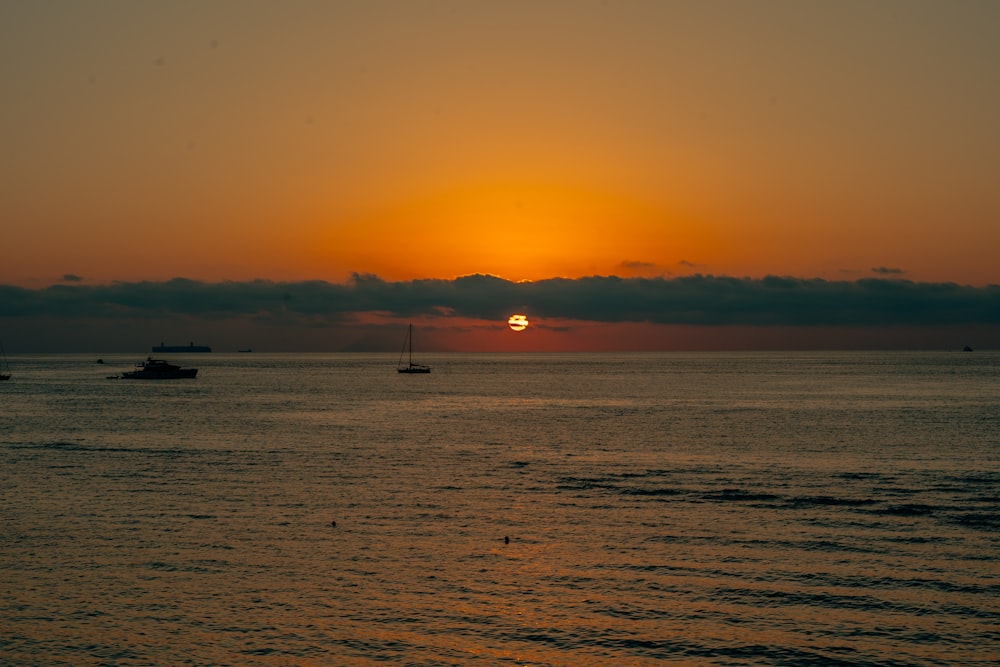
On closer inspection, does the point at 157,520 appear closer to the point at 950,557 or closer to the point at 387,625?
the point at 387,625

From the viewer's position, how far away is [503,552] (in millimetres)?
40094

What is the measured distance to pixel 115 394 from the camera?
188 metres

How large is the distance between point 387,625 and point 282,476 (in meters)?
36.6

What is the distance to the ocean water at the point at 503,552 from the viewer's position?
93.4 ft

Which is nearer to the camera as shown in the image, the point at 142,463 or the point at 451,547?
the point at 451,547

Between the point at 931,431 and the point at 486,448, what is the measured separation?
49.9 meters

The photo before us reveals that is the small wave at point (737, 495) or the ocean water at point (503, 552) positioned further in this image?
the small wave at point (737, 495)

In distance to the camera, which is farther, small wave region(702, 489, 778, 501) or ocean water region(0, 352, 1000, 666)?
small wave region(702, 489, 778, 501)

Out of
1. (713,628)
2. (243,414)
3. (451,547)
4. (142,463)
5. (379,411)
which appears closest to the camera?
(713,628)

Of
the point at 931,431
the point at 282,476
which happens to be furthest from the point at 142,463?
the point at 931,431

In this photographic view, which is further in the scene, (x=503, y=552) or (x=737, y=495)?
(x=737, y=495)

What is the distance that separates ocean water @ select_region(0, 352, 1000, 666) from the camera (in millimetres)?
28469

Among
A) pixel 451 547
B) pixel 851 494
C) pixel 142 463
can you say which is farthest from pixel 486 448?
pixel 451 547

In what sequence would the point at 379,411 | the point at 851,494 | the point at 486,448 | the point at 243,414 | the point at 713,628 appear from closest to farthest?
the point at 713,628, the point at 851,494, the point at 486,448, the point at 243,414, the point at 379,411
